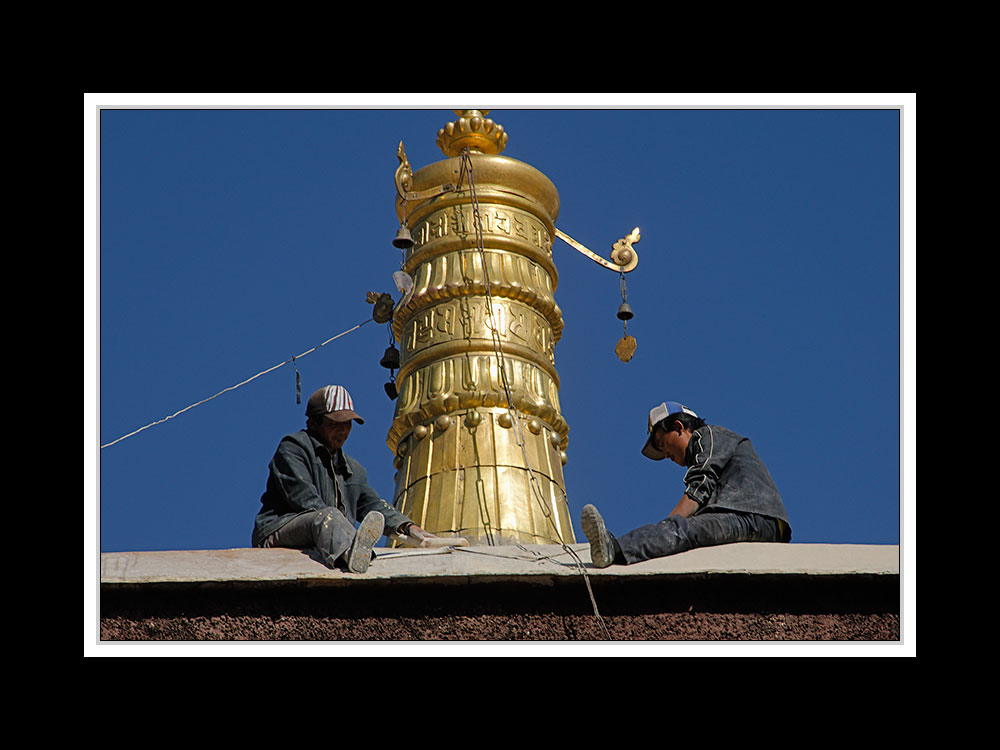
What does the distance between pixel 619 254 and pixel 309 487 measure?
17.8 ft

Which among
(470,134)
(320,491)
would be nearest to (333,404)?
(320,491)

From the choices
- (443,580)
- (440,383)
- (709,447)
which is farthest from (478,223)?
(443,580)

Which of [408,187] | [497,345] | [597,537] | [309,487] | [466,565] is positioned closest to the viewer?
[597,537]

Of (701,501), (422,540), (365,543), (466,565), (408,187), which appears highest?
(408,187)

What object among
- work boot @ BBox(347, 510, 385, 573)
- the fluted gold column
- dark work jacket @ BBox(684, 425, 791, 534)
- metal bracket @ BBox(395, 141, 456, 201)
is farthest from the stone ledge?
metal bracket @ BBox(395, 141, 456, 201)

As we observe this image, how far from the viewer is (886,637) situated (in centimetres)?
885

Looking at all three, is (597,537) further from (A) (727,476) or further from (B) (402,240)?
(B) (402,240)

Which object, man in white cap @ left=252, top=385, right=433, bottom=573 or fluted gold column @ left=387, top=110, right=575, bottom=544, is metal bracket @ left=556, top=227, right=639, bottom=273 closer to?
fluted gold column @ left=387, top=110, right=575, bottom=544

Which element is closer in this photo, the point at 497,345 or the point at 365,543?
the point at 365,543

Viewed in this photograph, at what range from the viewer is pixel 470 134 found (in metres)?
14.2

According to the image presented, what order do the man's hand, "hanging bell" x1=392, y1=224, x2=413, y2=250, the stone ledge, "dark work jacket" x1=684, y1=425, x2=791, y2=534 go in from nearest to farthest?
Result: the stone ledge → "dark work jacket" x1=684, y1=425, x2=791, y2=534 → the man's hand → "hanging bell" x1=392, y1=224, x2=413, y2=250

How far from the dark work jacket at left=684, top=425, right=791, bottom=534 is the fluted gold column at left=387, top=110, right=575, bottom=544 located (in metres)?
1.92

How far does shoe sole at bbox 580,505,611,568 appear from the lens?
352 inches
